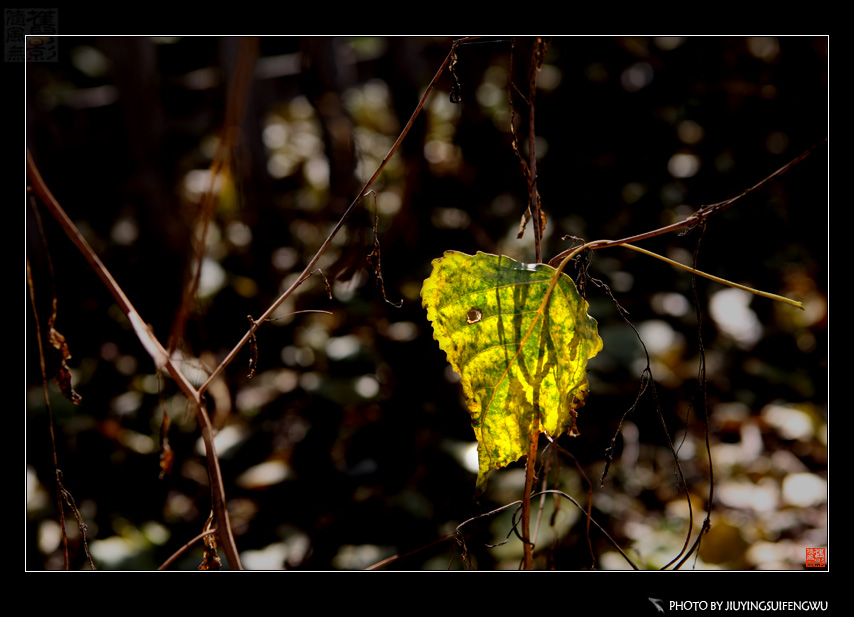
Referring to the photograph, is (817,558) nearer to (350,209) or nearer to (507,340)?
(507,340)

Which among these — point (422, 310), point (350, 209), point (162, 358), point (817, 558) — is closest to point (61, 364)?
point (162, 358)

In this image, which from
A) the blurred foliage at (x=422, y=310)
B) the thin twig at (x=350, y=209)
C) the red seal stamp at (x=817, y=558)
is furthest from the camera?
the blurred foliage at (x=422, y=310)

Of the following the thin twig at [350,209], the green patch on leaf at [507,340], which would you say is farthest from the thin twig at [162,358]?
the green patch on leaf at [507,340]

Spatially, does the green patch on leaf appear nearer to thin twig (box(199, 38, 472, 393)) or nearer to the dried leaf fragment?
thin twig (box(199, 38, 472, 393))

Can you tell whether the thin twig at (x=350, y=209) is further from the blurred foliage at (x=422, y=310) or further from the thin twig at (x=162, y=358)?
the blurred foliage at (x=422, y=310)
